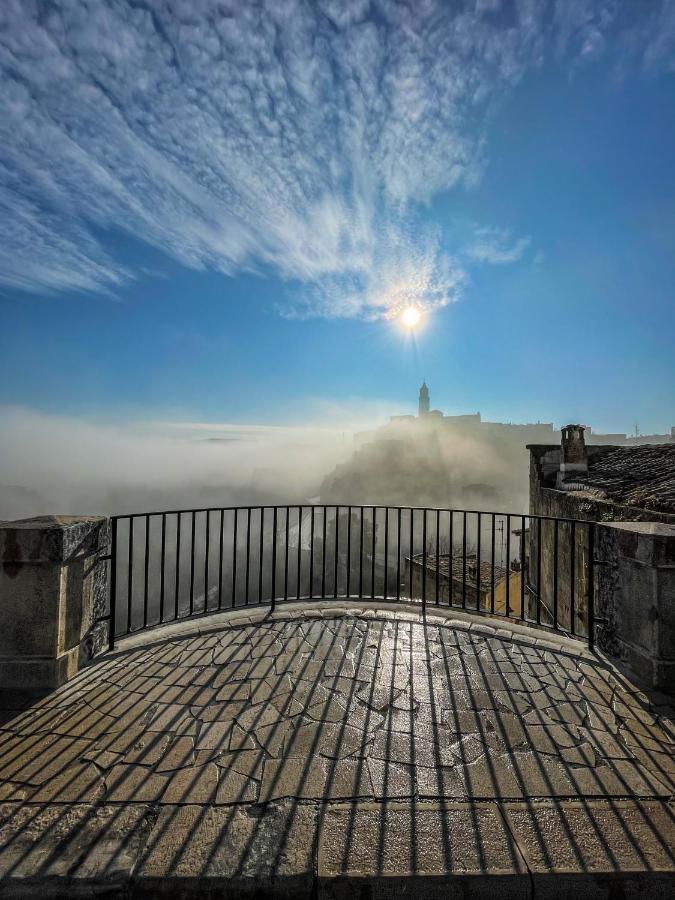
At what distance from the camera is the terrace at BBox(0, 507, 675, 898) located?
1.76m

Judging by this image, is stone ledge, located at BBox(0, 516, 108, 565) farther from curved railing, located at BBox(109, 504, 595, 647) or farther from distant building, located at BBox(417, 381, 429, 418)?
distant building, located at BBox(417, 381, 429, 418)

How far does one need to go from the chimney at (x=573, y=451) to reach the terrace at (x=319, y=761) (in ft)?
34.8

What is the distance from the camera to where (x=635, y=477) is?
10336 mm

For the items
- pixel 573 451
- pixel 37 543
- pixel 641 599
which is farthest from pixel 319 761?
pixel 573 451

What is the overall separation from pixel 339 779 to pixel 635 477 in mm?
11503

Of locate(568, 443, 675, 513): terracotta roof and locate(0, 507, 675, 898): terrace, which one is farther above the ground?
locate(568, 443, 675, 513): terracotta roof

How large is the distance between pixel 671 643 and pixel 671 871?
6.70 ft

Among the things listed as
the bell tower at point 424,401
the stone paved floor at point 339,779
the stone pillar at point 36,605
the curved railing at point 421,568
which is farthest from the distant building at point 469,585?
the bell tower at point 424,401

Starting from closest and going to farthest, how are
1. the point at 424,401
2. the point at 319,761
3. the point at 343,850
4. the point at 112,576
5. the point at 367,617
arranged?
the point at 343,850 < the point at 319,761 < the point at 112,576 < the point at 367,617 < the point at 424,401

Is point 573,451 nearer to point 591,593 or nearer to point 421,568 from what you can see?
point 421,568

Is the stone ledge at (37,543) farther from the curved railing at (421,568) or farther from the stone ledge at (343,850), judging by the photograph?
the stone ledge at (343,850)

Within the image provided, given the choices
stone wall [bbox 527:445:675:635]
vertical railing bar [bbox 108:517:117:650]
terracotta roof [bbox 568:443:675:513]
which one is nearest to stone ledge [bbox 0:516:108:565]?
vertical railing bar [bbox 108:517:117:650]

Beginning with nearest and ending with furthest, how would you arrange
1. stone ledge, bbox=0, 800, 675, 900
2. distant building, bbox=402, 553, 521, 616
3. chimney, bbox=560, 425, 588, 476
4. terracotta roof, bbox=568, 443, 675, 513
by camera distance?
stone ledge, bbox=0, 800, 675, 900 < terracotta roof, bbox=568, 443, 675, 513 < chimney, bbox=560, 425, 588, 476 < distant building, bbox=402, 553, 521, 616

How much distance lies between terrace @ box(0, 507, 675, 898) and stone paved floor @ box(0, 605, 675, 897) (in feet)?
0.04
